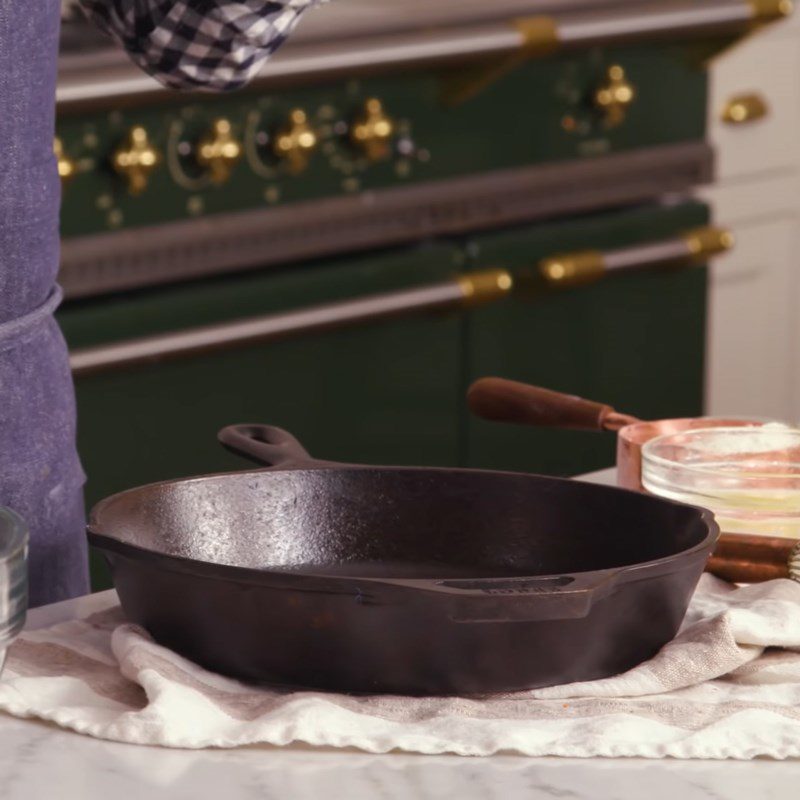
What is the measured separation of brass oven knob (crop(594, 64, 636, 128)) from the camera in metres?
2.26

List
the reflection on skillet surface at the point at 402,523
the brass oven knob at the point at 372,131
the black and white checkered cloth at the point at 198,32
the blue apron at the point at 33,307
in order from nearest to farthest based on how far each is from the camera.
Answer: the reflection on skillet surface at the point at 402,523, the blue apron at the point at 33,307, the black and white checkered cloth at the point at 198,32, the brass oven knob at the point at 372,131

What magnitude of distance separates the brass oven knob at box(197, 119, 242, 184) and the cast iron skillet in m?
0.98

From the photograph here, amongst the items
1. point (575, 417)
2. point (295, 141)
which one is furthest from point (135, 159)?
point (575, 417)

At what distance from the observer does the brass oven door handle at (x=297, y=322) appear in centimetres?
177

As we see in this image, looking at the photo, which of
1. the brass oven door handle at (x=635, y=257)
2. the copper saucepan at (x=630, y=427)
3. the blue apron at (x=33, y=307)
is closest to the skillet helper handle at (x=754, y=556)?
the copper saucepan at (x=630, y=427)

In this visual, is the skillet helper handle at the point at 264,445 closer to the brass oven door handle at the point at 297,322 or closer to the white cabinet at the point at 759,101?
the brass oven door handle at the point at 297,322

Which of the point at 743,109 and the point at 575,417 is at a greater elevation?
the point at 743,109

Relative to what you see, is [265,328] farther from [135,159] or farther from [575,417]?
[575,417]

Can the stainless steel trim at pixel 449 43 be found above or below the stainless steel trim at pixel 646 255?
above

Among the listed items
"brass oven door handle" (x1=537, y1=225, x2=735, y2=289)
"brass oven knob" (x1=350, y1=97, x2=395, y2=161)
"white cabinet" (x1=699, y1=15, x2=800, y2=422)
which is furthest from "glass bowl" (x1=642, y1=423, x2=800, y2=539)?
"white cabinet" (x1=699, y1=15, x2=800, y2=422)

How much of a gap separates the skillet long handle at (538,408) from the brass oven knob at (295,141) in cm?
92

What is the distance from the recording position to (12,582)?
65 centimetres

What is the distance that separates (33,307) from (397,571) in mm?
301

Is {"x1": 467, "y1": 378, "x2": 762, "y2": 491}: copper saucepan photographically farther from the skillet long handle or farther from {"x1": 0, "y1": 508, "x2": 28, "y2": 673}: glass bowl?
{"x1": 0, "y1": 508, "x2": 28, "y2": 673}: glass bowl
